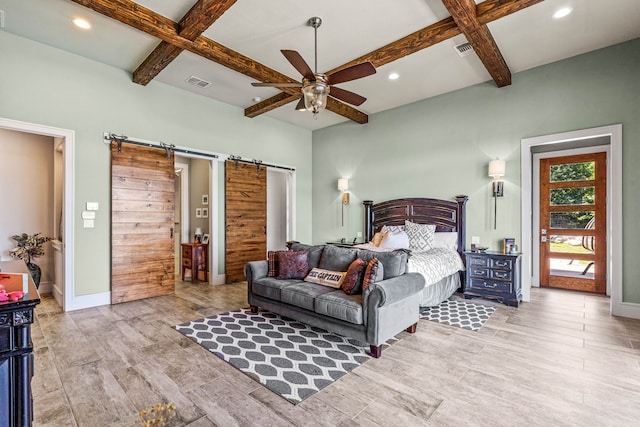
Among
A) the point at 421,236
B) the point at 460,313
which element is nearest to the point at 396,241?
the point at 421,236

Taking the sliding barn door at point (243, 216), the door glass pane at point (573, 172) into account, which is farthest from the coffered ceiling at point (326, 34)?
the door glass pane at point (573, 172)

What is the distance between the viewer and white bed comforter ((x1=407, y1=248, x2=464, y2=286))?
3.82m

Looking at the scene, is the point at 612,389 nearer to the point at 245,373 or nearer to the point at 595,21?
the point at 245,373

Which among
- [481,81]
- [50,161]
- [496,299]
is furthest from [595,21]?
[50,161]

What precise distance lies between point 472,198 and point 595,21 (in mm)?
2620

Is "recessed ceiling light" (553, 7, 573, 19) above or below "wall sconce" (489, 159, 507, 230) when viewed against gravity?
above

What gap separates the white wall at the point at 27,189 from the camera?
4.70 metres

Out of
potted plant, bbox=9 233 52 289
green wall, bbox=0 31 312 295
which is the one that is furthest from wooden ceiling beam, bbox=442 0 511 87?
potted plant, bbox=9 233 52 289

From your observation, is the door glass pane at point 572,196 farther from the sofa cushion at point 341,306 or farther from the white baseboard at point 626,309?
the sofa cushion at point 341,306

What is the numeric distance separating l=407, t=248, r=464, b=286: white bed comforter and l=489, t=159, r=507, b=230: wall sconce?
886 millimetres

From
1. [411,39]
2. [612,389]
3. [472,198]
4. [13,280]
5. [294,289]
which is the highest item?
[411,39]

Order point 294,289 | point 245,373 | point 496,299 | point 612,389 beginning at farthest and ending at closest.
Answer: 1. point 496,299
2. point 294,289
3. point 245,373
4. point 612,389

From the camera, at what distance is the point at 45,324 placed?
3576mm

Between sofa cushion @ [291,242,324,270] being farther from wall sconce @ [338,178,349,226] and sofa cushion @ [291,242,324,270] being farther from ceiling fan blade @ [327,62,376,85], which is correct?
wall sconce @ [338,178,349,226]
